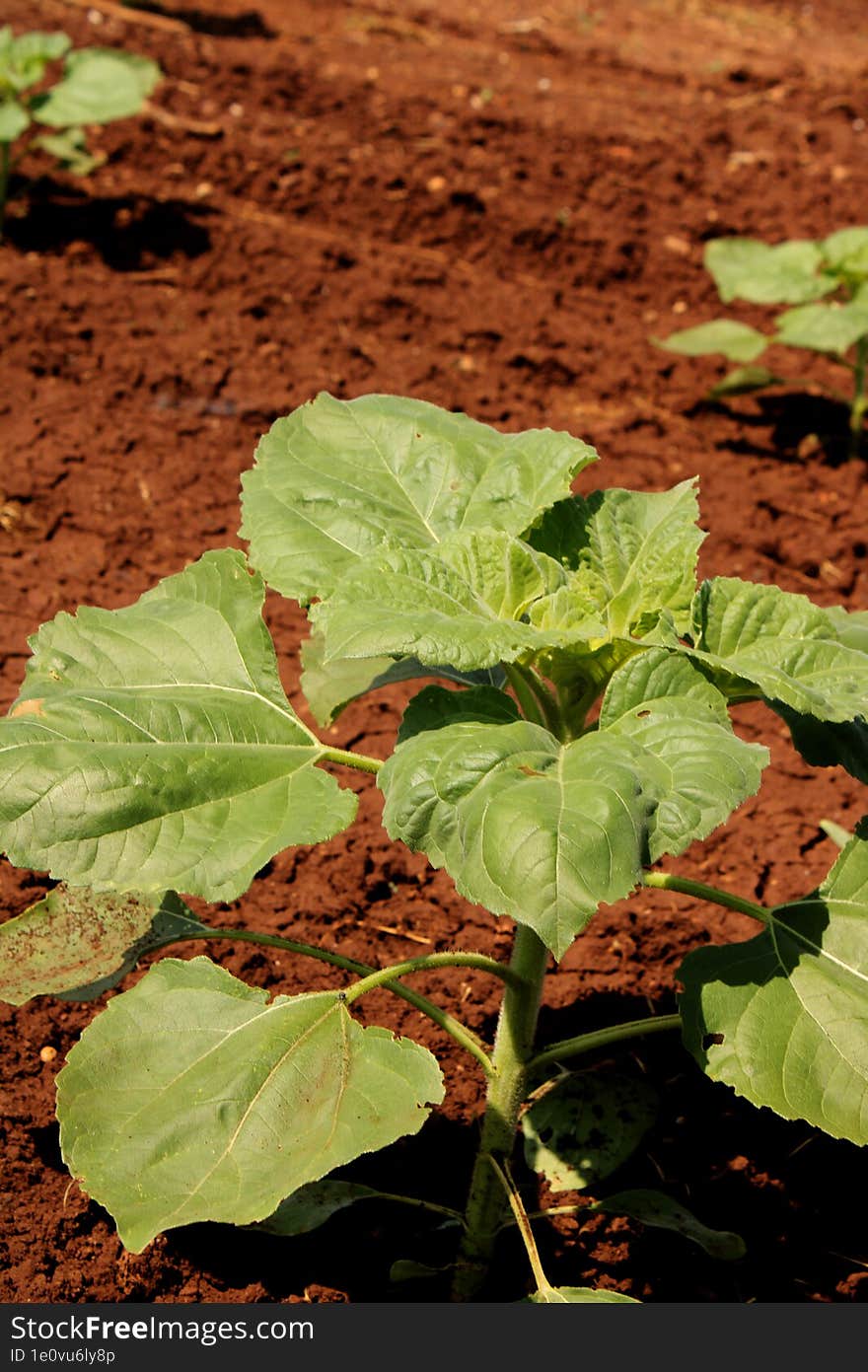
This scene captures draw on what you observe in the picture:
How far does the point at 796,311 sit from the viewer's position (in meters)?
5.74

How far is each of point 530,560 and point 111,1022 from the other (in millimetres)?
1064

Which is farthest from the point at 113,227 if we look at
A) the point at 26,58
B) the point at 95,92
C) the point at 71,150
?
the point at 26,58

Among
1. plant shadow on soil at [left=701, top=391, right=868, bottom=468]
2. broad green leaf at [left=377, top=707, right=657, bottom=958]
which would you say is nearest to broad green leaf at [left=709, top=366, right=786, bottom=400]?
plant shadow on soil at [left=701, top=391, right=868, bottom=468]

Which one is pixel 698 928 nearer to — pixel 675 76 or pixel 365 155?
pixel 365 155

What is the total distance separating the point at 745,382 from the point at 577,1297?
420 cm

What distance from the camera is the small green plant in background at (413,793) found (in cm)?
216

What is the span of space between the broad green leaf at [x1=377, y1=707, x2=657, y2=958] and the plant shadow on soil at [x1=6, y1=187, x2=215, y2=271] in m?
4.66

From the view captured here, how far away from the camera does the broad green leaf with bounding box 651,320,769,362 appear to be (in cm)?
577

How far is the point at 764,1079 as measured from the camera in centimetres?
224

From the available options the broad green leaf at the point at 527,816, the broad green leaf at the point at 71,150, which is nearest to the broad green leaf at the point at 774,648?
the broad green leaf at the point at 527,816

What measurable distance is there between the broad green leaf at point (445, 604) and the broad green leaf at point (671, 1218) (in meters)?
1.12

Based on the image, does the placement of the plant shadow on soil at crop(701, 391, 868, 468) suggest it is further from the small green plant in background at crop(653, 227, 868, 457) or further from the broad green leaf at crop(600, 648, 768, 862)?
the broad green leaf at crop(600, 648, 768, 862)

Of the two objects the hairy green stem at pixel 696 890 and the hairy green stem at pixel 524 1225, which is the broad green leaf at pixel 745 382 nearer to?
the hairy green stem at pixel 696 890

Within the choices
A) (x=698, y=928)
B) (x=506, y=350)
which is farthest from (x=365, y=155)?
(x=698, y=928)
